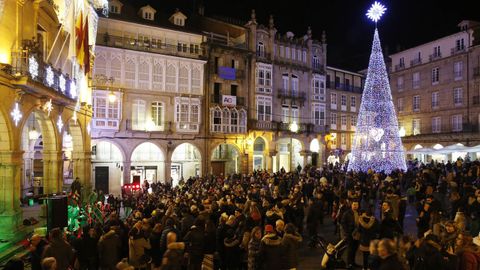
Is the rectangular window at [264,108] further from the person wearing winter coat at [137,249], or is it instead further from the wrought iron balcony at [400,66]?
the person wearing winter coat at [137,249]

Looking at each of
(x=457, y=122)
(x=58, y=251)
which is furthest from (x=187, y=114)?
(x=457, y=122)

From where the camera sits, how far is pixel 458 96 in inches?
1718

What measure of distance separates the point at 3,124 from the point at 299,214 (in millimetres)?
10514

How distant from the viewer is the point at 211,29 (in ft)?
138

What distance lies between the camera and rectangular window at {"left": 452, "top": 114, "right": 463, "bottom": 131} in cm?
4317

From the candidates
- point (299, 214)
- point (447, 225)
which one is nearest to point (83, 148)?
point (299, 214)

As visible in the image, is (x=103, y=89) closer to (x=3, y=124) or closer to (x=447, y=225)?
(x=3, y=124)

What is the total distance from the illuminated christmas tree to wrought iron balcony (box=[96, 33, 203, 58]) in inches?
630

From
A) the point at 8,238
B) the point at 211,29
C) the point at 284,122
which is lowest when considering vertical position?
the point at 8,238

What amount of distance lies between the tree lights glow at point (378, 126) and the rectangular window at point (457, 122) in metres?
21.6

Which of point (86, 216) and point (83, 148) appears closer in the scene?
point (86, 216)

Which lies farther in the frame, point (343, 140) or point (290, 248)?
point (343, 140)

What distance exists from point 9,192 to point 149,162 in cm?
2071

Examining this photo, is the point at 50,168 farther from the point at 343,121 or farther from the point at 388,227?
the point at 343,121
